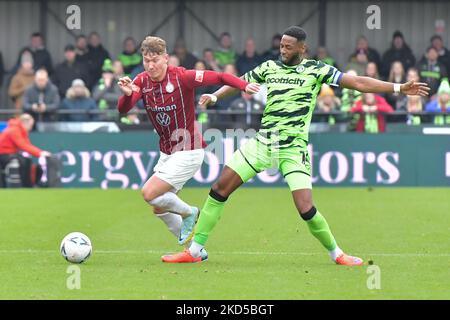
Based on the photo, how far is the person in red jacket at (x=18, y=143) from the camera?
69.6 feet

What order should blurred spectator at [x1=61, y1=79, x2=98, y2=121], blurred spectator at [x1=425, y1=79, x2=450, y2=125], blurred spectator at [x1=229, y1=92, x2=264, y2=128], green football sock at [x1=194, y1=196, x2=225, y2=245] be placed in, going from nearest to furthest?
green football sock at [x1=194, y1=196, x2=225, y2=245], blurred spectator at [x1=229, y1=92, x2=264, y2=128], blurred spectator at [x1=425, y1=79, x2=450, y2=125], blurred spectator at [x1=61, y1=79, x2=98, y2=121]

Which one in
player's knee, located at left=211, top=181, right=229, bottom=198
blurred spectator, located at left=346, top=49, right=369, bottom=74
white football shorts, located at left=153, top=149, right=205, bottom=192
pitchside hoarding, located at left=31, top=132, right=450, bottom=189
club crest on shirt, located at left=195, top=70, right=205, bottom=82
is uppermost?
club crest on shirt, located at left=195, top=70, right=205, bottom=82

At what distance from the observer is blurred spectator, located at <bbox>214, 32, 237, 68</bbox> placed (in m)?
25.3

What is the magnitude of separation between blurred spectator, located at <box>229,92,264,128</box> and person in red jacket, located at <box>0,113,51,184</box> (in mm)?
3742

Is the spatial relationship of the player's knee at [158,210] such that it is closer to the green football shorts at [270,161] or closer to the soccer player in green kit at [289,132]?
the soccer player in green kit at [289,132]

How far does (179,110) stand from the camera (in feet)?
37.3

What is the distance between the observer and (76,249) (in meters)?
11.0

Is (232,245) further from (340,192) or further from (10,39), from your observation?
(10,39)

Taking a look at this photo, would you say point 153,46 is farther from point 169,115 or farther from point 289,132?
point 289,132

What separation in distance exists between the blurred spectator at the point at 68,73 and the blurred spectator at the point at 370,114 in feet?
19.3

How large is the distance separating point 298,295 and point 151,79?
125 inches

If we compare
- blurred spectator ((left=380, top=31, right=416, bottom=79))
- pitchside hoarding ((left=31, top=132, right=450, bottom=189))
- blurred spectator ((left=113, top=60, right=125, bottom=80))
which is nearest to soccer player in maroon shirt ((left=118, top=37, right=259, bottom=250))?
pitchside hoarding ((left=31, top=132, right=450, bottom=189))

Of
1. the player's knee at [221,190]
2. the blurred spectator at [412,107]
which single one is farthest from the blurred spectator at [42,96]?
the player's knee at [221,190]

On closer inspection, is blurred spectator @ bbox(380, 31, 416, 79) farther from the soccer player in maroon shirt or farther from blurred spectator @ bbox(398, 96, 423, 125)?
the soccer player in maroon shirt
